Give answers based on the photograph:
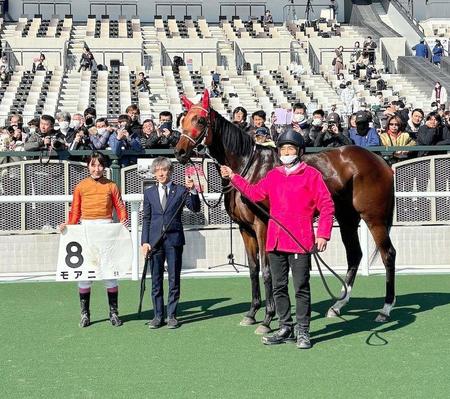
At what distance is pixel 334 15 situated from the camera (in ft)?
157

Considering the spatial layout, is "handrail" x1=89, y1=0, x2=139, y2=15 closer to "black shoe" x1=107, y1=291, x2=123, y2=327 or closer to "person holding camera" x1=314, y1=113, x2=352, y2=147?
"person holding camera" x1=314, y1=113, x2=352, y2=147

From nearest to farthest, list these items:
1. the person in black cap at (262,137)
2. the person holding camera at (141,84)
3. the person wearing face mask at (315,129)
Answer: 1. the person in black cap at (262,137)
2. the person wearing face mask at (315,129)
3. the person holding camera at (141,84)

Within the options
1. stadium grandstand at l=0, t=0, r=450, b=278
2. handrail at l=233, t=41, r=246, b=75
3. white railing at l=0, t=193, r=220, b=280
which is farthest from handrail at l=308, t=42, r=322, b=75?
white railing at l=0, t=193, r=220, b=280

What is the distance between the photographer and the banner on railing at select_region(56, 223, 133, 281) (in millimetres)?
7559

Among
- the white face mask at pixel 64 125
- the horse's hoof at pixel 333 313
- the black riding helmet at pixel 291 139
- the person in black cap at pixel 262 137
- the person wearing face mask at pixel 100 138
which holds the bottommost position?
the horse's hoof at pixel 333 313

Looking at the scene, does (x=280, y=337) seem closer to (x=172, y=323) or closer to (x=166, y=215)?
(x=172, y=323)

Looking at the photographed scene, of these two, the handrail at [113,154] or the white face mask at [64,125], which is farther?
the white face mask at [64,125]

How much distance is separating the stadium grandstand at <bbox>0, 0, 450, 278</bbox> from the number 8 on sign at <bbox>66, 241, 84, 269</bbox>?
106 inches

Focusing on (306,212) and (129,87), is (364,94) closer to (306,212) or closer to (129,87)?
(129,87)

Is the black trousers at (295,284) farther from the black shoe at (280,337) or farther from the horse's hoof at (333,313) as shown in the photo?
the horse's hoof at (333,313)

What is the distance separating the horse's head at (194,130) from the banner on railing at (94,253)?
1.06 metres

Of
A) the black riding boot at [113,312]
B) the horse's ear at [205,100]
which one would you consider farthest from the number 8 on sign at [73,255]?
the horse's ear at [205,100]

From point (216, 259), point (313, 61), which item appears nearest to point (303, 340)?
point (216, 259)

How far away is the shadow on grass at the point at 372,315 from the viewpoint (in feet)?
22.9
